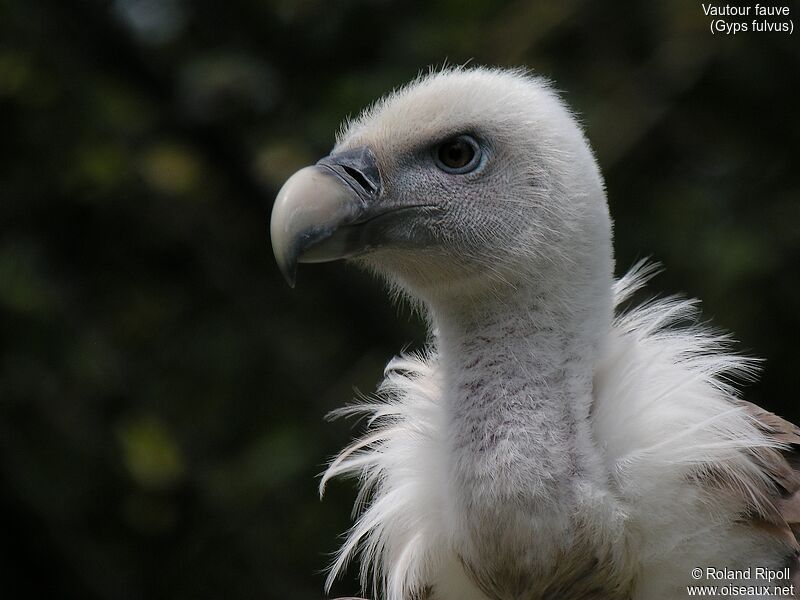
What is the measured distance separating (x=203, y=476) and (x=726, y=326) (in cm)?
226

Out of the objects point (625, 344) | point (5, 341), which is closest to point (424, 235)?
point (625, 344)

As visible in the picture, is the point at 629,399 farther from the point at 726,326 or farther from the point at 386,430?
the point at 726,326

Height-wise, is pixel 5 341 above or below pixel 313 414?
above

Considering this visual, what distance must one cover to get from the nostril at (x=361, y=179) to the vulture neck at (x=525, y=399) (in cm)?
33

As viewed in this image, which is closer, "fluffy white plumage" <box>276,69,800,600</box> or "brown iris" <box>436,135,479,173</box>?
"fluffy white plumage" <box>276,69,800,600</box>

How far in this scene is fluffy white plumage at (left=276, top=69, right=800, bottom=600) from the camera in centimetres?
262

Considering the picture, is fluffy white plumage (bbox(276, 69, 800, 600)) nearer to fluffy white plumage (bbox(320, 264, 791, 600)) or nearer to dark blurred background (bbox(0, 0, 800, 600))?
fluffy white plumage (bbox(320, 264, 791, 600))

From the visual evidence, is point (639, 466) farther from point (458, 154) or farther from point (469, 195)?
point (458, 154)

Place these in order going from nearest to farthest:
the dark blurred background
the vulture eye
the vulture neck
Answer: the vulture neck, the vulture eye, the dark blurred background

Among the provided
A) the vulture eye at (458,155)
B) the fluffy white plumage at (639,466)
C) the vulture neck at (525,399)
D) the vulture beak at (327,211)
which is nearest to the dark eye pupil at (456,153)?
the vulture eye at (458,155)

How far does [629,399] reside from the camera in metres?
2.76

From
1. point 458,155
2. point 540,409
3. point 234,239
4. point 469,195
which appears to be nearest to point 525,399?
point 540,409

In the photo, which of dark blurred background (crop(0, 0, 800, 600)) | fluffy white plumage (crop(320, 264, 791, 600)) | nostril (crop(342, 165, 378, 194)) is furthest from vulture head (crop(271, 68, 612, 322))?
dark blurred background (crop(0, 0, 800, 600))

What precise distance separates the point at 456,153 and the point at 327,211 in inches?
15.3
